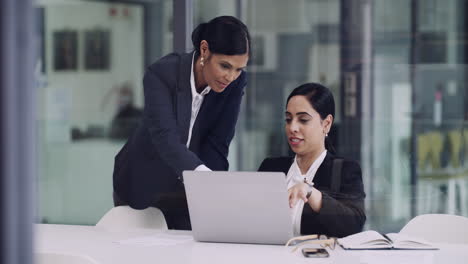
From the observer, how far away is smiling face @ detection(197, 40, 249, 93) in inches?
124

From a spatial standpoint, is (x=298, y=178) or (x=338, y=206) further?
(x=298, y=178)

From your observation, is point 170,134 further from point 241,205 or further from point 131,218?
point 241,205

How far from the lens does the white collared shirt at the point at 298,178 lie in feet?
8.98

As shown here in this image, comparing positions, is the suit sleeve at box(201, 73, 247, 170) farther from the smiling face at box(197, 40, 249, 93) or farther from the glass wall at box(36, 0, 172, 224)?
the glass wall at box(36, 0, 172, 224)

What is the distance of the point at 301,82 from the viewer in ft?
19.9

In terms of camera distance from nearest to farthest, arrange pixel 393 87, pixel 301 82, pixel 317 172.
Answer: pixel 317 172 < pixel 393 87 < pixel 301 82

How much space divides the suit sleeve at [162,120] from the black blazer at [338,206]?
735mm

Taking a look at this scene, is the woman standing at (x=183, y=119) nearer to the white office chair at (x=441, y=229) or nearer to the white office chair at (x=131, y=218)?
the white office chair at (x=131, y=218)

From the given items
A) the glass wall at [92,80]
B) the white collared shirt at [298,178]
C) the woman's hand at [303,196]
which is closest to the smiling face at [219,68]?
the white collared shirt at [298,178]

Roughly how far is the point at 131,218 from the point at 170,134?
1.66 feet

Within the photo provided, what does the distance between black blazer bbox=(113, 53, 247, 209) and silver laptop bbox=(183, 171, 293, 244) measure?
3.00 feet

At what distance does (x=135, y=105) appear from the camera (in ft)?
20.6

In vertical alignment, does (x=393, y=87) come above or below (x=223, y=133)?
above

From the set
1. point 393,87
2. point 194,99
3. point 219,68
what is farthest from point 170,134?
point 393,87
